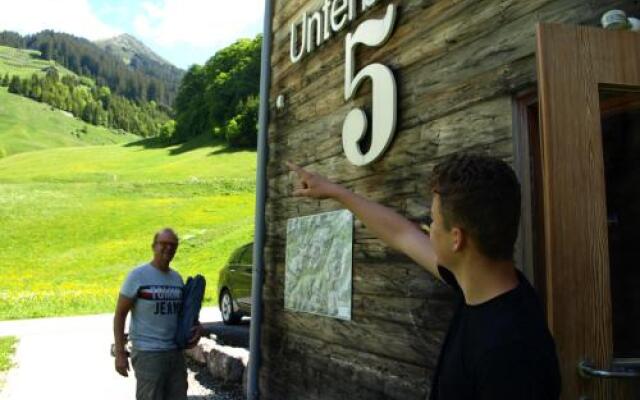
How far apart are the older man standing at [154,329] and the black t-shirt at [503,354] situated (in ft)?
11.1

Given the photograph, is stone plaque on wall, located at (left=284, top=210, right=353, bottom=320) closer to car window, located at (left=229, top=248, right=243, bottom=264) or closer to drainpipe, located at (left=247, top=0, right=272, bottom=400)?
drainpipe, located at (left=247, top=0, right=272, bottom=400)

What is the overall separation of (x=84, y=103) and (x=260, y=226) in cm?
17471

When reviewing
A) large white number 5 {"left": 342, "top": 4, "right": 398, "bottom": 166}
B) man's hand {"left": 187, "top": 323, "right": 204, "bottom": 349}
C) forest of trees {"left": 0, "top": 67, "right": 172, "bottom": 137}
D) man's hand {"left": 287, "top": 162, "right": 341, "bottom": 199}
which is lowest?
man's hand {"left": 187, "top": 323, "right": 204, "bottom": 349}

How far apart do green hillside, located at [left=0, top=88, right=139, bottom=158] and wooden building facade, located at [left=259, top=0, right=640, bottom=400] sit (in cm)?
12715

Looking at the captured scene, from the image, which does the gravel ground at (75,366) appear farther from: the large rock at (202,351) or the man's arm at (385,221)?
the man's arm at (385,221)

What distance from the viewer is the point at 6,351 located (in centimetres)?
1008

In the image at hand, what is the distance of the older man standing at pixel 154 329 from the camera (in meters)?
4.52

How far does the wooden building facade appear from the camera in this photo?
3.03 meters

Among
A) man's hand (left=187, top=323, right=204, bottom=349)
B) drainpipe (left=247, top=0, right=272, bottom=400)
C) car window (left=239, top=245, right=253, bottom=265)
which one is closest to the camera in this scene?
man's hand (left=187, top=323, right=204, bottom=349)

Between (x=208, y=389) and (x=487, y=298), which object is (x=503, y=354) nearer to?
(x=487, y=298)

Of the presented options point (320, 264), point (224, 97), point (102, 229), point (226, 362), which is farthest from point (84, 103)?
Answer: point (320, 264)

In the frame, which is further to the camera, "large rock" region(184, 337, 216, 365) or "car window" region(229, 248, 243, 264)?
"car window" region(229, 248, 243, 264)

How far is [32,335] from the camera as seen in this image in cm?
1189

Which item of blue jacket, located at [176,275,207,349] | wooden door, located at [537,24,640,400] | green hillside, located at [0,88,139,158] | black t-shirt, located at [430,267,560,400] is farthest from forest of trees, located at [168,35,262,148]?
black t-shirt, located at [430,267,560,400]
